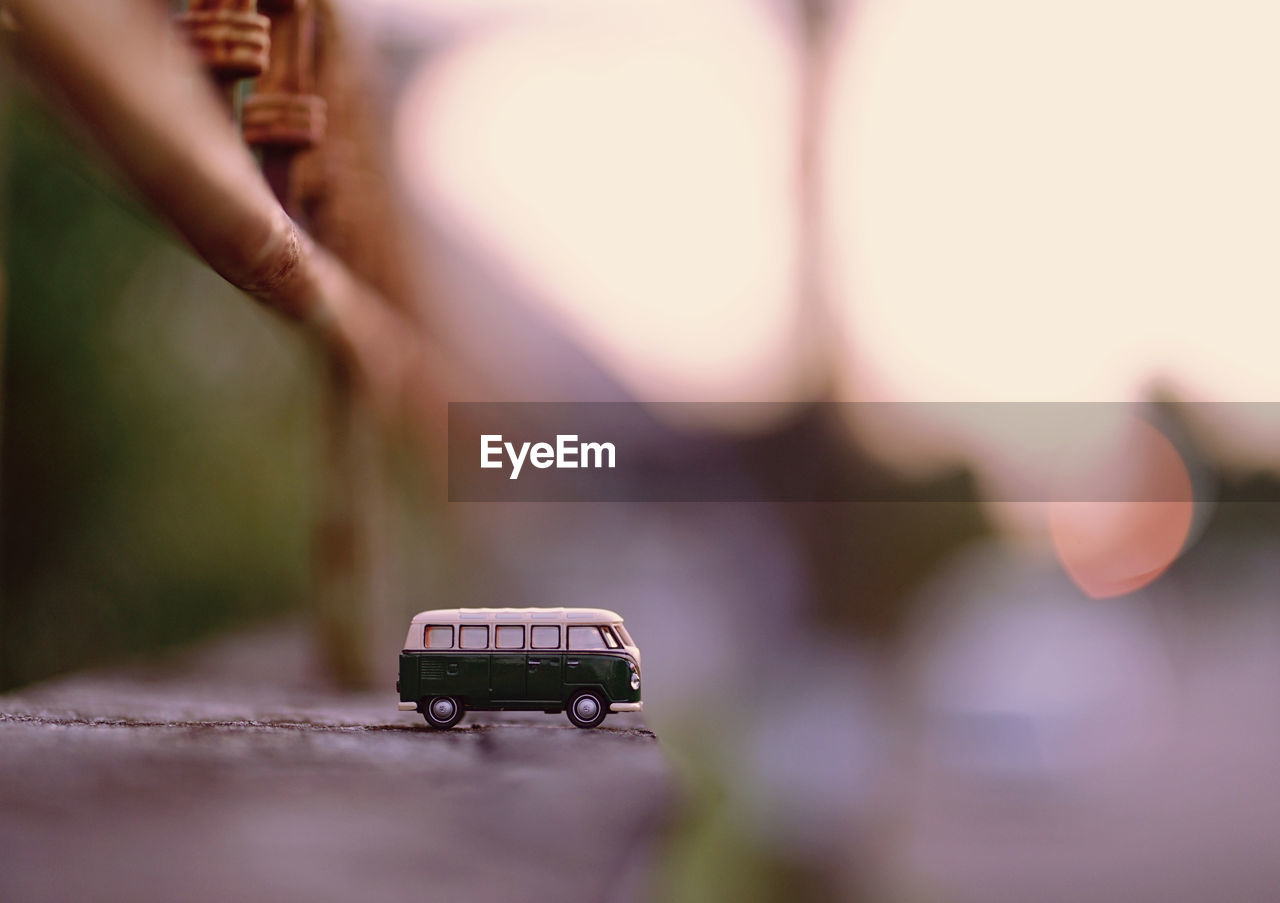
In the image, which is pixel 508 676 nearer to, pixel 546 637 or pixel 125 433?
pixel 546 637

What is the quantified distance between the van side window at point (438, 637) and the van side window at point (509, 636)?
0.09 metres

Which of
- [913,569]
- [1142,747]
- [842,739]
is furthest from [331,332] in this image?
[913,569]

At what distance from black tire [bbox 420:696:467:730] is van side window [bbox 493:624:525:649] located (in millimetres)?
154

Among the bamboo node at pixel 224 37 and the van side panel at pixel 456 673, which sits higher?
the bamboo node at pixel 224 37

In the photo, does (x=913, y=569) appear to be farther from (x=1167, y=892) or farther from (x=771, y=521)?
(x=1167, y=892)

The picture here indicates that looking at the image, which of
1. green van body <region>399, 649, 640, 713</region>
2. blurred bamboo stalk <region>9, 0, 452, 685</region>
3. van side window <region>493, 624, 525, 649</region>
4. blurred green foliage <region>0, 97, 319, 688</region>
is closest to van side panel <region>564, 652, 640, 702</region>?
green van body <region>399, 649, 640, 713</region>

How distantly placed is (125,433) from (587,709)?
2322mm

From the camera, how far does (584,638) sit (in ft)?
6.81

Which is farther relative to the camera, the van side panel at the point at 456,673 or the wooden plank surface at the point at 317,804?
the van side panel at the point at 456,673

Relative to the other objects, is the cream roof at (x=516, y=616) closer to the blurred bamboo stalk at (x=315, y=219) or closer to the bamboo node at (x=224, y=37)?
the blurred bamboo stalk at (x=315, y=219)

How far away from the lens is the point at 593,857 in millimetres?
1687

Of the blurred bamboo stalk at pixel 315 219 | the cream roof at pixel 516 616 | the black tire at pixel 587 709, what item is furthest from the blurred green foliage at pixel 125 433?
the black tire at pixel 587 709

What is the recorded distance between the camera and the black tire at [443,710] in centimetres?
209

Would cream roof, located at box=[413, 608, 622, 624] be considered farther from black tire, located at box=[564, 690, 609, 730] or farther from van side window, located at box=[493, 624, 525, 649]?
black tire, located at box=[564, 690, 609, 730]
